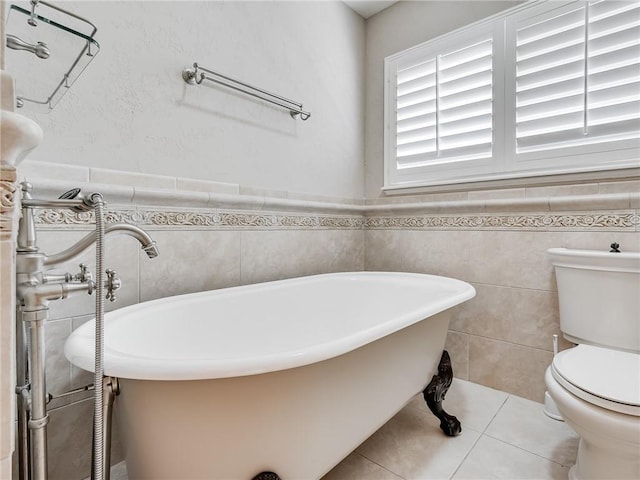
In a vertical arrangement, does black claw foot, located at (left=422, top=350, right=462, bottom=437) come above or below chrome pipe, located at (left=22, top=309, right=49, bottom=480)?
below

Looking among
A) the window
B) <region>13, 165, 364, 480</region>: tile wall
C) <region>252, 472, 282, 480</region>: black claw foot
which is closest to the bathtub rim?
<region>252, 472, 282, 480</region>: black claw foot

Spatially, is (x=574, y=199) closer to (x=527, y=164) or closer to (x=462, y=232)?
(x=527, y=164)

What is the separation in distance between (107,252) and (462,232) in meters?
1.78

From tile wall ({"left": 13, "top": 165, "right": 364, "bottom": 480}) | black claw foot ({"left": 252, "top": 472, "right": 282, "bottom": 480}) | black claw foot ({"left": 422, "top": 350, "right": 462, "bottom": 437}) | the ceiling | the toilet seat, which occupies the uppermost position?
the ceiling

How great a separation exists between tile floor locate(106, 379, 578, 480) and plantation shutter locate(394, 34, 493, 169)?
1.39 metres

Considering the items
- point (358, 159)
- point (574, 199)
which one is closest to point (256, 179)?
point (358, 159)

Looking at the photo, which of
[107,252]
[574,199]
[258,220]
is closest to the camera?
[107,252]

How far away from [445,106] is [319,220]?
1055 mm

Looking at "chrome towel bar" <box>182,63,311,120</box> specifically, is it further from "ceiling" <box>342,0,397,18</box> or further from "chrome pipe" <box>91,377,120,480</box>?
"chrome pipe" <box>91,377,120,480</box>

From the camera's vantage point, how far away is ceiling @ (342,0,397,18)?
230cm

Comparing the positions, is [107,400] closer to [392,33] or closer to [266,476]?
[266,476]

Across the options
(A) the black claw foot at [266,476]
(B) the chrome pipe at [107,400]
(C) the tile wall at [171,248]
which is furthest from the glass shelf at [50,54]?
(A) the black claw foot at [266,476]

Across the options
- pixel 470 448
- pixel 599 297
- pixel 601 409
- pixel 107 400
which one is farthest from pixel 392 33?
pixel 107 400

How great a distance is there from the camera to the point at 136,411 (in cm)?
77
